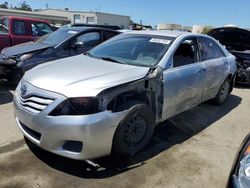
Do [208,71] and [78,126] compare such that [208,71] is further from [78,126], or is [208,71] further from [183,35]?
[78,126]

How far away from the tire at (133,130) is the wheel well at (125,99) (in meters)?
0.06

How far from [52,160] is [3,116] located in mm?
1961

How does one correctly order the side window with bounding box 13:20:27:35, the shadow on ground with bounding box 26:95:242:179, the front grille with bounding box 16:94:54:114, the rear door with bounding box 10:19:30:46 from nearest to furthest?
the front grille with bounding box 16:94:54:114 → the shadow on ground with bounding box 26:95:242:179 → the rear door with bounding box 10:19:30:46 → the side window with bounding box 13:20:27:35

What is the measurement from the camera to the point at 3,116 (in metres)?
5.05

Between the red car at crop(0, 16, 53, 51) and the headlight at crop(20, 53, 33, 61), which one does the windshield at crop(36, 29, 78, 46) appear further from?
the red car at crop(0, 16, 53, 51)

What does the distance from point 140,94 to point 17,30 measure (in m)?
6.98

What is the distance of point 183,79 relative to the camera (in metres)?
4.35

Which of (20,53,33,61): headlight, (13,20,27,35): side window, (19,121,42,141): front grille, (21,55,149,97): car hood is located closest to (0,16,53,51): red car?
(13,20,27,35): side window

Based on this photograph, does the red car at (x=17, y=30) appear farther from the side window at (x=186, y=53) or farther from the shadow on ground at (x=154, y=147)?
the side window at (x=186, y=53)

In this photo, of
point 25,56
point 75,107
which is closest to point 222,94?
point 75,107

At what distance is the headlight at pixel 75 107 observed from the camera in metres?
3.07

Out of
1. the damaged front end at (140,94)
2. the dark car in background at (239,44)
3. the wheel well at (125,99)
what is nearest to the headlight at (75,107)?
the damaged front end at (140,94)

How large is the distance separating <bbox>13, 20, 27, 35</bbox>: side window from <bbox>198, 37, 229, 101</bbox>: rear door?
6292mm

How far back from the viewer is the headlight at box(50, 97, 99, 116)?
121 inches
